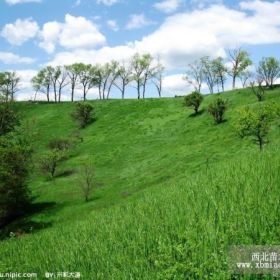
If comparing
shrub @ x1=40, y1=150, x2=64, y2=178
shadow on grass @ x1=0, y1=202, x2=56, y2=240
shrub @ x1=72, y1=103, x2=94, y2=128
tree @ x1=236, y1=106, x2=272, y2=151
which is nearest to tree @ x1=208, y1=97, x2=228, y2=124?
tree @ x1=236, y1=106, x2=272, y2=151

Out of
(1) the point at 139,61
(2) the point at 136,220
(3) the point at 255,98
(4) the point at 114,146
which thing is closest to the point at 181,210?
(2) the point at 136,220

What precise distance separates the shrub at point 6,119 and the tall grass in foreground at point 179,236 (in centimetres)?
8697

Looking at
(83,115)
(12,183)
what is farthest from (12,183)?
(83,115)

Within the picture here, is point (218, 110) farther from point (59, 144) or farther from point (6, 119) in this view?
point (6, 119)

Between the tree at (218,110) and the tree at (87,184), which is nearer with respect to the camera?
the tree at (87,184)

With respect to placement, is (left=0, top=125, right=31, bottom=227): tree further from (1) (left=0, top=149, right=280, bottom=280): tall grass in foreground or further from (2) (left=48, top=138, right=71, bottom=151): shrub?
(1) (left=0, top=149, right=280, bottom=280): tall grass in foreground

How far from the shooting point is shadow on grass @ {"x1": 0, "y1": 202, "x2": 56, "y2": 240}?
5105 cm

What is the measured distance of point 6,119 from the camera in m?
97.1

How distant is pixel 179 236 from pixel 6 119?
94394mm

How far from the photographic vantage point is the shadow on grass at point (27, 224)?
51.0 meters

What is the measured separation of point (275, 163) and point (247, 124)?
46.4 meters

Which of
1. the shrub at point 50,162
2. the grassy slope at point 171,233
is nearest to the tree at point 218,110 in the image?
the shrub at point 50,162

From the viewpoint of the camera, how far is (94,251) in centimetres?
1008

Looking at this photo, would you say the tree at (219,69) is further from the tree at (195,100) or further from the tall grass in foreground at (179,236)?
the tall grass in foreground at (179,236)
